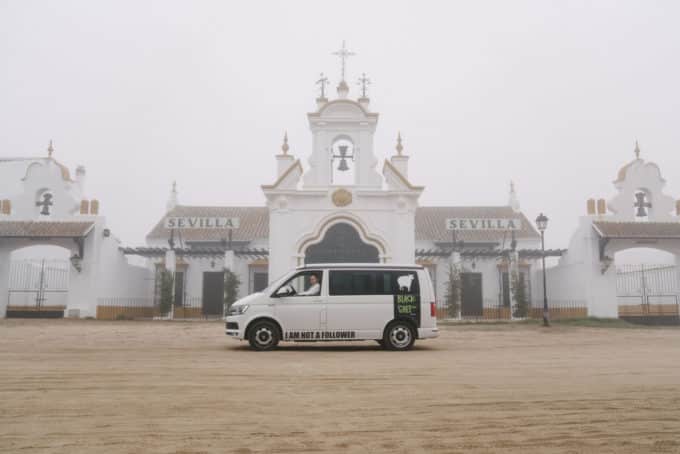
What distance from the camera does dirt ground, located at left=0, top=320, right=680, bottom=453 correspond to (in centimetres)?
421

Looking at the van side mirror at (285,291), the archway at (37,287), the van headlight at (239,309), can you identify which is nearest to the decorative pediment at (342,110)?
the archway at (37,287)

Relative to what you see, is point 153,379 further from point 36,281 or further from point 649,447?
point 36,281

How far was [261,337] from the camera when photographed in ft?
36.2

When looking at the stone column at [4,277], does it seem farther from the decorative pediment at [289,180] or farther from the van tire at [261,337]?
the van tire at [261,337]

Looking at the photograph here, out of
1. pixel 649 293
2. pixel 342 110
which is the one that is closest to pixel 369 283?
pixel 342 110

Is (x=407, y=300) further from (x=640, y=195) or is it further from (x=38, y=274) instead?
(x=38, y=274)

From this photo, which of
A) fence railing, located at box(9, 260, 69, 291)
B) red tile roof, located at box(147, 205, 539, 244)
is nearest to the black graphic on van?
red tile roof, located at box(147, 205, 539, 244)

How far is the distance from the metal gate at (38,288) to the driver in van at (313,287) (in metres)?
20.8

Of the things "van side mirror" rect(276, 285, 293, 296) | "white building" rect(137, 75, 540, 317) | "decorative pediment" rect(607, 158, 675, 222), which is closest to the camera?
"van side mirror" rect(276, 285, 293, 296)

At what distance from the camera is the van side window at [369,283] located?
11.4 m

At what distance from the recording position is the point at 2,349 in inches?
435

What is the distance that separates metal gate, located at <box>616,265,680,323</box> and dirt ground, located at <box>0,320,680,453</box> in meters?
18.6

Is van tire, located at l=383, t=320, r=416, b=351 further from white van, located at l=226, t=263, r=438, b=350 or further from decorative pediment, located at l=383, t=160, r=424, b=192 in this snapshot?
decorative pediment, located at l=383, t=160, r=424, b=192

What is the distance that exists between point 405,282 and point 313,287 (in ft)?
6.59
